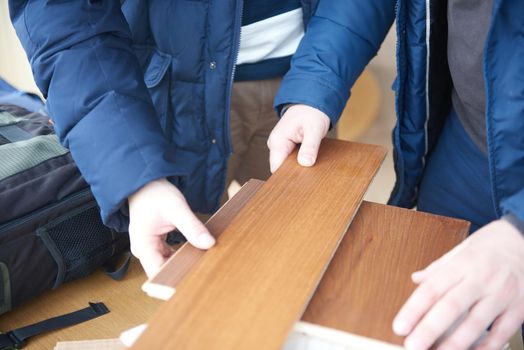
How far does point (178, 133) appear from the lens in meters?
1.04

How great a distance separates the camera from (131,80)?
767mm

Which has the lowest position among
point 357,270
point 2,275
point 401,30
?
point 2,275

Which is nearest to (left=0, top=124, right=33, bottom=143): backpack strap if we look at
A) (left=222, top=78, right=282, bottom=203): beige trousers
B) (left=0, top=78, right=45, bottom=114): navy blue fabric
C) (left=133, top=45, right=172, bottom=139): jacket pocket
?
(left=0, top=78, right=45, bottom=114): navy blue fabric

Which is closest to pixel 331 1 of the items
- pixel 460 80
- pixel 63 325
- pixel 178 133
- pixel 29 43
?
pixel 460 80

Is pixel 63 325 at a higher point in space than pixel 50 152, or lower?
lower

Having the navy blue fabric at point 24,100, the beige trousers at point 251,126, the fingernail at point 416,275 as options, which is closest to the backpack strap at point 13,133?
the navy blue fabric at point 24,100

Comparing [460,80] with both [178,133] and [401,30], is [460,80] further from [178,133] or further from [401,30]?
[178,133]

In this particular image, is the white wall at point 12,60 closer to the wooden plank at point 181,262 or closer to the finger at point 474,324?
the wooden plank at point 181,262

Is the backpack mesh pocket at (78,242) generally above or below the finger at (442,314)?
below

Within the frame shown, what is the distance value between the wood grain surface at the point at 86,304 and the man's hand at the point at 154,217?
28 cm

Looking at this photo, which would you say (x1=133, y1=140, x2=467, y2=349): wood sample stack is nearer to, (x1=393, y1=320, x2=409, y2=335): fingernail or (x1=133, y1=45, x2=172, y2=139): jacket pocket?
(x1=393, y1=320, x2=409, y2=335): fingernail

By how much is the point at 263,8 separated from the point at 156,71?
0.79 feet

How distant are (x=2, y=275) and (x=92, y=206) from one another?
7.4 inches

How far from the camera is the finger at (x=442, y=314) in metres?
0.50
